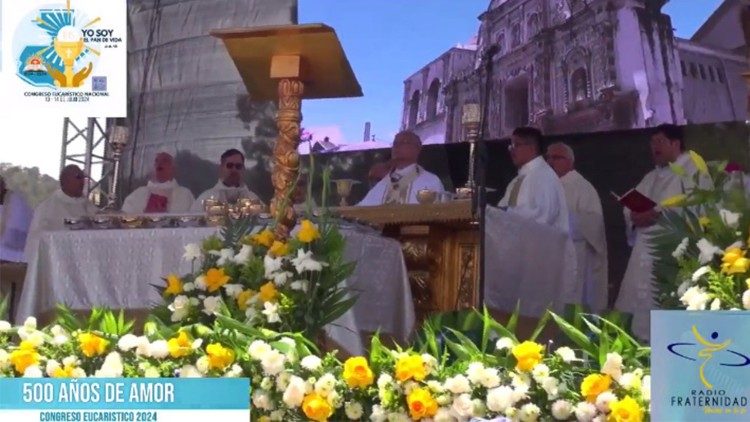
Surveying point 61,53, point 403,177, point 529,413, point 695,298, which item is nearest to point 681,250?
point 695,298

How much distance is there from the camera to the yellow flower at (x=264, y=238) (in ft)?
13.9

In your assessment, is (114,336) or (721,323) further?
(114,336)

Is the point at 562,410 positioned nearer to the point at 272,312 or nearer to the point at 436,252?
the point at 272,312

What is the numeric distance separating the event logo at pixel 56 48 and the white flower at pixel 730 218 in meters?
3.33

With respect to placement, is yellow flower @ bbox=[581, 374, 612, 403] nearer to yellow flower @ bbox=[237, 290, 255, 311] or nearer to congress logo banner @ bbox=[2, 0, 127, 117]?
yellow flower @ bbox=[237, 290, 255, 311]

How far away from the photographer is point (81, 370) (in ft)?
12.4

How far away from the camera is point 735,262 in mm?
3523

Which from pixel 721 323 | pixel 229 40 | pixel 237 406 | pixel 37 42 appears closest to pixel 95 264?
pixel 37 42

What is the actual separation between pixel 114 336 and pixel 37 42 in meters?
2.17

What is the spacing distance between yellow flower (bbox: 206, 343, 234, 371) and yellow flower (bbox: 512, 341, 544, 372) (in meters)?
1.00

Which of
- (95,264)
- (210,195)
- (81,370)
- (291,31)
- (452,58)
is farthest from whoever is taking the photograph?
(210,195)

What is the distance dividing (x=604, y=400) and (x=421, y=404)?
0.58 m

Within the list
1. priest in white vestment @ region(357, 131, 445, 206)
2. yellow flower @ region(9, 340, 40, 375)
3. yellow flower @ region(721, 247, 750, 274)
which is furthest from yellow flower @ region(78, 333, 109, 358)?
priest in white vestment @ region(357, 131, 445, 206)

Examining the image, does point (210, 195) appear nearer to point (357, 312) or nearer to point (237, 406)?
point (357, 312)
